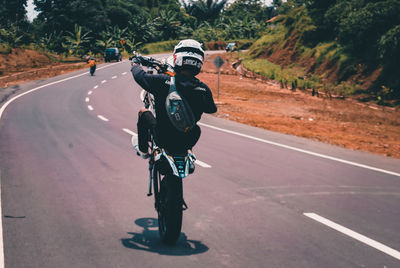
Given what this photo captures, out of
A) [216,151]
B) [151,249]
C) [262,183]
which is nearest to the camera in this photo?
[151,249]

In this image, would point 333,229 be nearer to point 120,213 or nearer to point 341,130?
point 120,213

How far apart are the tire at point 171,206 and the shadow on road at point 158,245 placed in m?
0.11

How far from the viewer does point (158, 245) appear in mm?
4539

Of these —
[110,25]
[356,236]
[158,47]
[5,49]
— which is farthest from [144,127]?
[158,47]

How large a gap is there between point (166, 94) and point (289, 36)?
34.8 m

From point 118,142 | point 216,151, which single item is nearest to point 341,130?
point 216,151

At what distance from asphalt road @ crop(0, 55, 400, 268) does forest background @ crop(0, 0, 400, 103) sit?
36.2ft

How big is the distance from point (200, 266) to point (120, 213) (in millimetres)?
1806

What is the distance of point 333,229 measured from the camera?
511 centimetres

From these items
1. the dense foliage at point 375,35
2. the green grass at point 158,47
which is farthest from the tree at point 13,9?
the dense foliage at point 375,35

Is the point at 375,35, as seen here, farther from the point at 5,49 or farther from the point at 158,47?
the point at 158,47

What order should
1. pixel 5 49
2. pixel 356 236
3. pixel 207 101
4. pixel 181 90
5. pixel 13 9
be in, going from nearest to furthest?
pixel 181 90
pixel 207 101
pixel 356 236
pixel 5 49
pixel 13 9

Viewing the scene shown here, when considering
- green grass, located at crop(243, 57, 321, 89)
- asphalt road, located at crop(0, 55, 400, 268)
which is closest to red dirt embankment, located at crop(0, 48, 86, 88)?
green grass, located at crop(243, 57, 321, 89)

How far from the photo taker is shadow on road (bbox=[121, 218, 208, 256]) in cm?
439
